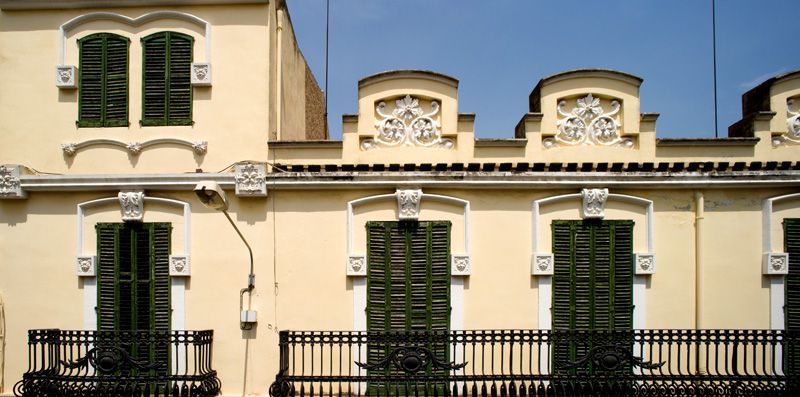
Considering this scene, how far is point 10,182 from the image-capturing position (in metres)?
8.28

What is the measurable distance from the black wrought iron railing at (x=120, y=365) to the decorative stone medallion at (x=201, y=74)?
13.7 ft

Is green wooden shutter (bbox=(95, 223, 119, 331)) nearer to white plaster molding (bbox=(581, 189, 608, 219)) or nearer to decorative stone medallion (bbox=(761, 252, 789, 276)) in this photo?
white plaster molding (bbox=(581, 189, 608, 219))

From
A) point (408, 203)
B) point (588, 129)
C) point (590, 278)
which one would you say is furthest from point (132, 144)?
point (590, 278)

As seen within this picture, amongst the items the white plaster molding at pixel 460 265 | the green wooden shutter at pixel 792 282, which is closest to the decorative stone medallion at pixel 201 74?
the white plaster molding at pixel 460 265

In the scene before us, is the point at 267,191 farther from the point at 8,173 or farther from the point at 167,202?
the point at 8,173

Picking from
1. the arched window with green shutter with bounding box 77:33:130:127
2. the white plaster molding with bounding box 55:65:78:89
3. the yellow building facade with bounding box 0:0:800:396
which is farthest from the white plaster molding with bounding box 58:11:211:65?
the arched window with green shutter with bounding box 77:33:130:127

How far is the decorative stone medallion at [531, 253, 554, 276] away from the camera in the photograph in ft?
26.8

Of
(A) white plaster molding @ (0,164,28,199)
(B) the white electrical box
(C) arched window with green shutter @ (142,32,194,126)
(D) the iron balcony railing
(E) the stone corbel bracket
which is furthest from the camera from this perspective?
(C) arched window with green shutter @ (142,32,194,126)

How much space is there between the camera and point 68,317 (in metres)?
8.36

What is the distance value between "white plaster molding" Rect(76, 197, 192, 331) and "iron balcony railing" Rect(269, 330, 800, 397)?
1947mm

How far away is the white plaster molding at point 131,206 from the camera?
324 inches

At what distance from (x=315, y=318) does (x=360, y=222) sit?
69.8 inches

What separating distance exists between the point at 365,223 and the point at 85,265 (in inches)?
187

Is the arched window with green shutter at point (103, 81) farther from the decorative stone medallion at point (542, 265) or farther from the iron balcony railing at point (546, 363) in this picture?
the decorative stone medallion at point (542, 265)
